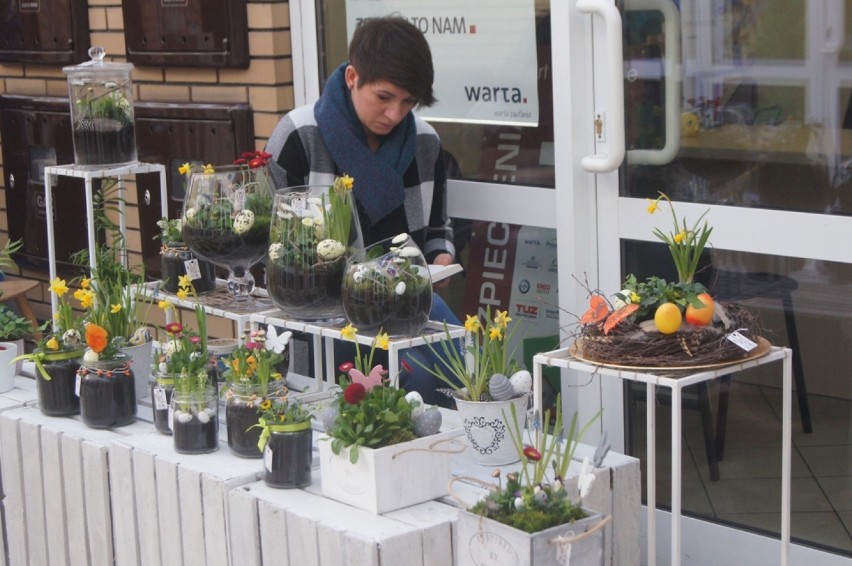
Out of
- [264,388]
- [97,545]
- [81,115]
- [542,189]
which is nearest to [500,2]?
[542,189]

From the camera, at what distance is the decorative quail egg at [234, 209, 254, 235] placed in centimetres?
298

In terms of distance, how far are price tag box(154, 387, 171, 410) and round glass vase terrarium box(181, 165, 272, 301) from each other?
378mm

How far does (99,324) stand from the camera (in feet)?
10.3

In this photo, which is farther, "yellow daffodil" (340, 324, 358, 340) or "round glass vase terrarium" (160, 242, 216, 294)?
"round glass vase terrarium" (160, 242, 216, 294)

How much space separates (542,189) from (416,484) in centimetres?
144

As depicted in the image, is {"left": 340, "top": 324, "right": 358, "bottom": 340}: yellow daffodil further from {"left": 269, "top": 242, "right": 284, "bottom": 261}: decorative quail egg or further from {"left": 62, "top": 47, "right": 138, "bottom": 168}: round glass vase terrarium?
{"left": 62, "top": 47, "right": 138, "bottom": 168}: round glass vase terrarium

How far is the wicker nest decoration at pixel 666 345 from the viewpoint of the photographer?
2.35 meters

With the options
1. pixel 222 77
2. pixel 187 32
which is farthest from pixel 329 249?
pixel 187 32

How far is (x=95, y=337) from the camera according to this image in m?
2.91

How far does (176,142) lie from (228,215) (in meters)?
1.67

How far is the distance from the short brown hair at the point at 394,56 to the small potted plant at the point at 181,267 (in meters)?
0.61

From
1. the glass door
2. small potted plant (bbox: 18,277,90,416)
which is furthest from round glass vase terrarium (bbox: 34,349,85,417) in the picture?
the glass door

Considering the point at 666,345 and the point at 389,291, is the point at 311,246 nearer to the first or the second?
the point at 389,291

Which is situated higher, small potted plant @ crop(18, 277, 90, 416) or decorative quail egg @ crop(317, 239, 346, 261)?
decorative quail egg @ crop(317, 239, 346, 261)
